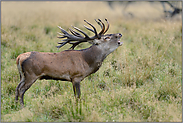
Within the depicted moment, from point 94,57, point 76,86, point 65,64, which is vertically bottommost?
point 76,86

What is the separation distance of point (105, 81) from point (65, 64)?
1.79m

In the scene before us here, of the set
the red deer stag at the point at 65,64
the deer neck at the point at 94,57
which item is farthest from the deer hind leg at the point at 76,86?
the deer neck at the point at 94,57

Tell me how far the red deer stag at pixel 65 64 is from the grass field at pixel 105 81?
1.49ft

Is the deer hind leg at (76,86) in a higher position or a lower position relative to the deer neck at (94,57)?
lower

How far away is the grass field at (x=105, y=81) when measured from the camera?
445cm

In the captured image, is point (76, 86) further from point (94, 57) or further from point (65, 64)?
point (94, 57)

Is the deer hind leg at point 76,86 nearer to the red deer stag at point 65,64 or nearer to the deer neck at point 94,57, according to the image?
the red deer stag at point 65,64

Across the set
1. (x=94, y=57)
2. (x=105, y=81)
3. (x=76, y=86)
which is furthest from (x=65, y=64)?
(x=105, y=81)

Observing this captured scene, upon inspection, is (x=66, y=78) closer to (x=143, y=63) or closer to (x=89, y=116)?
(x=89, y=116)

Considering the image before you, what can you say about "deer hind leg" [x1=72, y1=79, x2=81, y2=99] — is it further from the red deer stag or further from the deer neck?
the deer neck

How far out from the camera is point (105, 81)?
6031 millimetres

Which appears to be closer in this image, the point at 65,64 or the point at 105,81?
the point at 65,64

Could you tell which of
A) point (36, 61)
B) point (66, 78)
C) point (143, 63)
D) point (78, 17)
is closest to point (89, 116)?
point (66, 78)

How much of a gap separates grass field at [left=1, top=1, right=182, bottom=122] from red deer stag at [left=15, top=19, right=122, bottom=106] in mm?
455
